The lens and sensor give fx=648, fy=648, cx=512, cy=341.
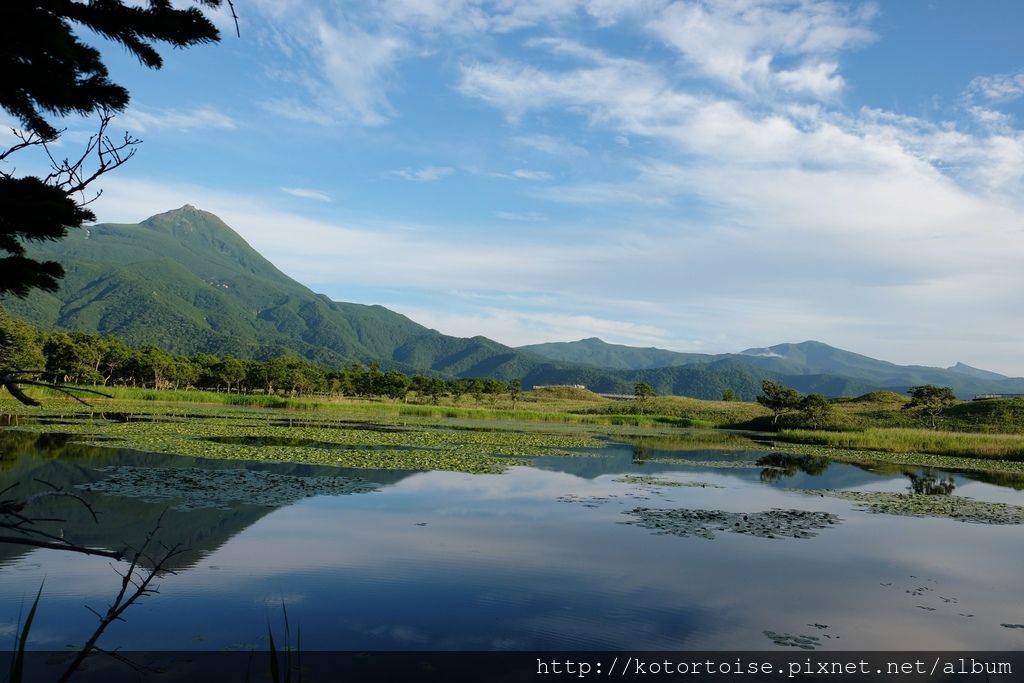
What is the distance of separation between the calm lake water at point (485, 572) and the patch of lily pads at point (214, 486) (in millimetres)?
114

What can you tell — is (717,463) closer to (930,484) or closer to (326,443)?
(930,484)

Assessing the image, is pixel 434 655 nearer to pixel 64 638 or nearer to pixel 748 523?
pixel 64 638

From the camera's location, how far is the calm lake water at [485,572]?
1089cm

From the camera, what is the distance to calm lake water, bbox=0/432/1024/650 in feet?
35.7

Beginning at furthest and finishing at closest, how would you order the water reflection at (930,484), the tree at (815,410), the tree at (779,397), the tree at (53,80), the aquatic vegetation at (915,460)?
the tree at (779,397), the tree at (815,410), the aquatic vegetation at (915,460), the water reflection at (930,484), the tree at (53,80)

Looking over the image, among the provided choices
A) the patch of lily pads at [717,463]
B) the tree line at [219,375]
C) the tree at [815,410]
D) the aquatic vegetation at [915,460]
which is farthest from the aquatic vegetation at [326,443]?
the tree line at [219,375]

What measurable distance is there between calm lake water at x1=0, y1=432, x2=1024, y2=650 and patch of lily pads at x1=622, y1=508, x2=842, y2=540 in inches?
17.3

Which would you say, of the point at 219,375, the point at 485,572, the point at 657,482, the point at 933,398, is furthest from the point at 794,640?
the point at 219,375

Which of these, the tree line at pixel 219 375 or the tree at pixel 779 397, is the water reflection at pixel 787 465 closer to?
the tree at pixel 779 397

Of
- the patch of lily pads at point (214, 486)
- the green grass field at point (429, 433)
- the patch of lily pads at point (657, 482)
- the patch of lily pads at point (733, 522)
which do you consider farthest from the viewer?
the green grass field at point (429, 433)

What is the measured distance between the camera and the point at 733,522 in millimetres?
21094

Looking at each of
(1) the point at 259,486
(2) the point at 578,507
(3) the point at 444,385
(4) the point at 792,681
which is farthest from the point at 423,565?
(3) the point at 444,385

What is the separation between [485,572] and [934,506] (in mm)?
20942

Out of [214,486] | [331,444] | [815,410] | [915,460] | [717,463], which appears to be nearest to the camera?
[214,486]
